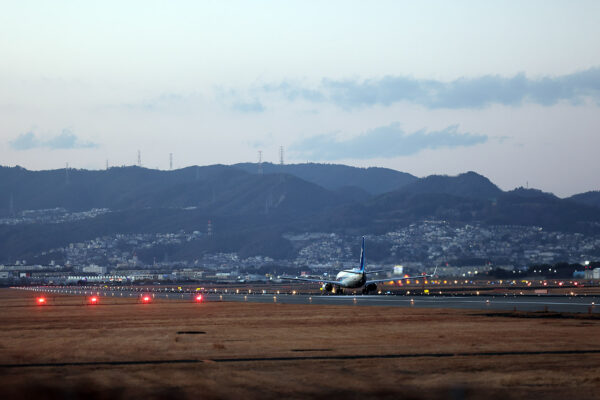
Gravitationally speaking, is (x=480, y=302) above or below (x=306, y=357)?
above

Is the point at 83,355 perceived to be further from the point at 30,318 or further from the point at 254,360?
the point at 30,318

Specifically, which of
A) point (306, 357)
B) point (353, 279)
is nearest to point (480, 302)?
point (353, 279)

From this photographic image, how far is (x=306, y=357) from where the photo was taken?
36938mm

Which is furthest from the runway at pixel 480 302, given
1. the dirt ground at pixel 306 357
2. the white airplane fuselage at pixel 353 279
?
the dirt ground at pixel 306 357

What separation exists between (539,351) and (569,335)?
8.36m

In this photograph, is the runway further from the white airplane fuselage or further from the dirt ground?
the dirt ground

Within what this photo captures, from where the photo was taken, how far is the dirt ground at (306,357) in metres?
27.2

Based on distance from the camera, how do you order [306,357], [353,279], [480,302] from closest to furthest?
[306,357], [480,302], [353,279]

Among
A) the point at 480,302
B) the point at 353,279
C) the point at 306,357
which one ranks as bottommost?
the point at 306,357

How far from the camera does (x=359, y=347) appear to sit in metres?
40.9

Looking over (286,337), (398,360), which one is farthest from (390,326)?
(398,360)

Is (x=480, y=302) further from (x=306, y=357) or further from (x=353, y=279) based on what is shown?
(x=306, y=357)

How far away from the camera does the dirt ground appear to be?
27.2 metres

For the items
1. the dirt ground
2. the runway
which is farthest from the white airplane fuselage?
the dirt ground
